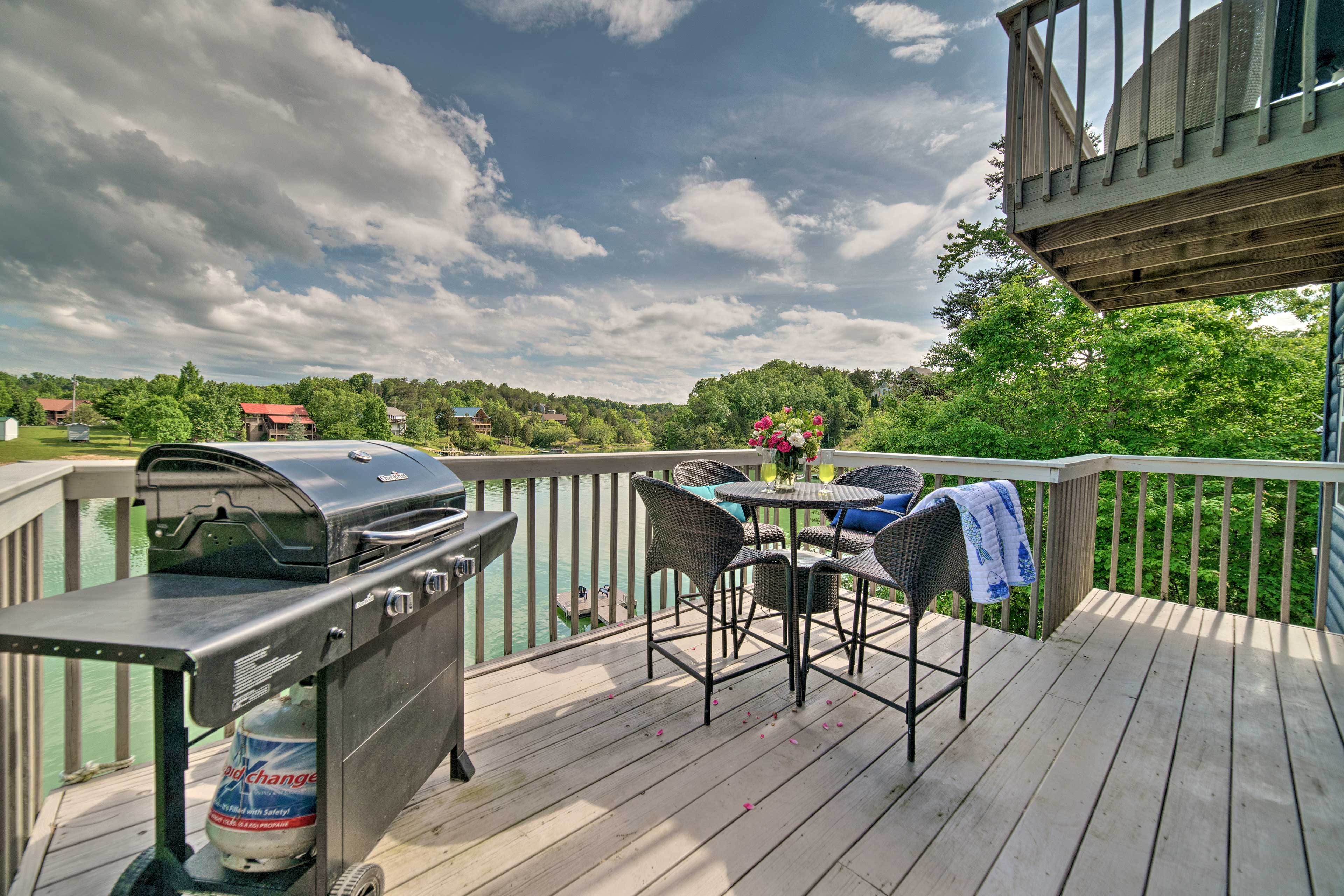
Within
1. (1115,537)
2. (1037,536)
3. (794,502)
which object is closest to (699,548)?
(794,502)

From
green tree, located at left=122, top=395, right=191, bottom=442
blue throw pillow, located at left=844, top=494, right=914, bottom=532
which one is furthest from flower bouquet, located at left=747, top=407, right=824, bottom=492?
green tree, located at left=122, top=395, right=191, bottom=442

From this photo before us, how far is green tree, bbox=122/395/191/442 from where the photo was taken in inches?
126

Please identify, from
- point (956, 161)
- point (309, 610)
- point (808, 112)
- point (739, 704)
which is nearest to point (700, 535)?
point (739, 704)

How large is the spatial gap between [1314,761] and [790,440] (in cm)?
225

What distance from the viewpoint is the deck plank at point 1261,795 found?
140 cm

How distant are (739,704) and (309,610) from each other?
185 cm

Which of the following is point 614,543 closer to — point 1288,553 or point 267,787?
point 267,787

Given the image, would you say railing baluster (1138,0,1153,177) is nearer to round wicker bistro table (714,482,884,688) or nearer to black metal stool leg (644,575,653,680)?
round wicker bistro table (714,482,884,688)

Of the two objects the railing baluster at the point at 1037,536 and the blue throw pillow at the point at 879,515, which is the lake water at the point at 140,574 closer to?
the blue throw pillow at the point at 879,515

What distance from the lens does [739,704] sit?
2264 millimetres

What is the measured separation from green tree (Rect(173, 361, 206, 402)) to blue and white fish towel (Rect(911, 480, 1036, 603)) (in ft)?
20.1

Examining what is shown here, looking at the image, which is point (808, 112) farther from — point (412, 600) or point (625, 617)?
point (412, 600)

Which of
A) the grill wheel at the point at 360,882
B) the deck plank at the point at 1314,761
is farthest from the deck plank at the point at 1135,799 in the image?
the grill wheel at the point at 360,882

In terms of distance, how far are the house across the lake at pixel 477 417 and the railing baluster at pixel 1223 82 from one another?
10662mm
